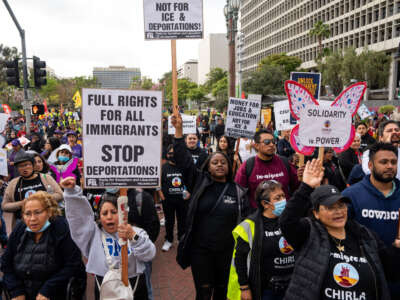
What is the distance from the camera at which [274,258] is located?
2762 millimetres

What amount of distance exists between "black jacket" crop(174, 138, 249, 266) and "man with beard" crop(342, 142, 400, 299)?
3.34ft

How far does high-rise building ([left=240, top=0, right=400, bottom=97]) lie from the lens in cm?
4341

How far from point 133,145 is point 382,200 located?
217 cm

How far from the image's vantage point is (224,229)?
10.8 feet

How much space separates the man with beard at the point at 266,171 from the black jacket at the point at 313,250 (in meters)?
1.40

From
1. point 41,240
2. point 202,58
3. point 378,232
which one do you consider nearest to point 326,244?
point 378,232

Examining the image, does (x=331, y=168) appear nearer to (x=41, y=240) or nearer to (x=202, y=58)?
(x=41, y=240)

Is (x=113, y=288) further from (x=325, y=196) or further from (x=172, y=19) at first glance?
(x=172, y=19)

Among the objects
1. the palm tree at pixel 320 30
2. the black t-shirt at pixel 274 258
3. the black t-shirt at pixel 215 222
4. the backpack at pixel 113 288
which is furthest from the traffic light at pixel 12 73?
the palm tree at pixel 320 30

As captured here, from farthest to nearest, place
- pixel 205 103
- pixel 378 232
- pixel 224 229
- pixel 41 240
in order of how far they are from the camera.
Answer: pixel 205 103, pixel 224 229, pixel 41 240, pixel 378 232

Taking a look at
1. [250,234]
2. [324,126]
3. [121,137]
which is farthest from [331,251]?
[121,137]

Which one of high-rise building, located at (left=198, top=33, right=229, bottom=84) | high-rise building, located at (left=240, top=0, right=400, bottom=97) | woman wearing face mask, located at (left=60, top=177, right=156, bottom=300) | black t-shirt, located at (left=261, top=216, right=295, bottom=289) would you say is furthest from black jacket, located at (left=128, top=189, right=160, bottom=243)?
high-rise building, located at (left=198, top=33, right=229, bottom=84)

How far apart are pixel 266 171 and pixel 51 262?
2.49 m

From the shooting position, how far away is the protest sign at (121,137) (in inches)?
103
